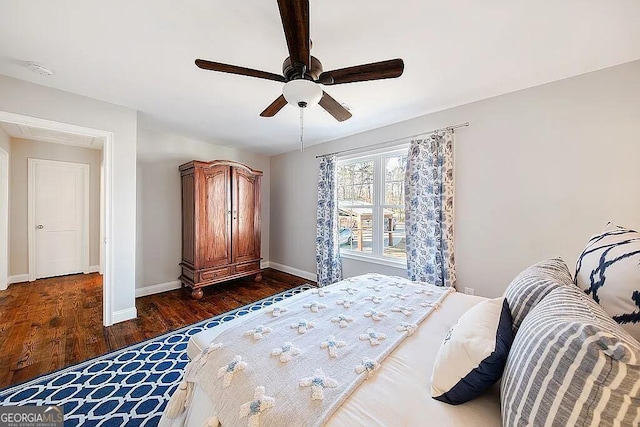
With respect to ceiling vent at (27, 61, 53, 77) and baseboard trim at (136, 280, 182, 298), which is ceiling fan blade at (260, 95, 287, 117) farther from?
baseboard trim at (136, 280, 182, 298)

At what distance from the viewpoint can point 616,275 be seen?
837mm

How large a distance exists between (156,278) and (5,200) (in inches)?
92.5

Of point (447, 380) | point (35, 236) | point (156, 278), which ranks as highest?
point (35, 236)

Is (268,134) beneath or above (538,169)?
above

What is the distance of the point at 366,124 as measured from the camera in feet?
10.7

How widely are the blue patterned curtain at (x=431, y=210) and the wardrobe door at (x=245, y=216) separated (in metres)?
2.50

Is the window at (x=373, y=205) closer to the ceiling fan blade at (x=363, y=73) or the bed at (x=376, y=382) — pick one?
the bed at (x=376, y=382)

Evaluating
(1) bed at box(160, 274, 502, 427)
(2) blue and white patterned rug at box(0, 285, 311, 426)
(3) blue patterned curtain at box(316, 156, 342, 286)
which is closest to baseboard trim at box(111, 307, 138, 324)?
(2) blue and white patterned rug at box(0, 285, 311, 426)

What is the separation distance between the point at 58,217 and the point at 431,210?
611 centimetres

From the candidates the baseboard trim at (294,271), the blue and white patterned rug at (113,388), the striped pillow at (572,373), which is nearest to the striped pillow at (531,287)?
the striped pillow at (572,373)

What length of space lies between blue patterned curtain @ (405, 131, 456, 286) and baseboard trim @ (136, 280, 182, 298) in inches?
140

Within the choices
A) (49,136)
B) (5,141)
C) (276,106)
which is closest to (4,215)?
(5,141)

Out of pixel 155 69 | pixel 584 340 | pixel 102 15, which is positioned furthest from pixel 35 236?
pixel 584 340

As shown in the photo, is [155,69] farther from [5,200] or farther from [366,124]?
[5,200]
